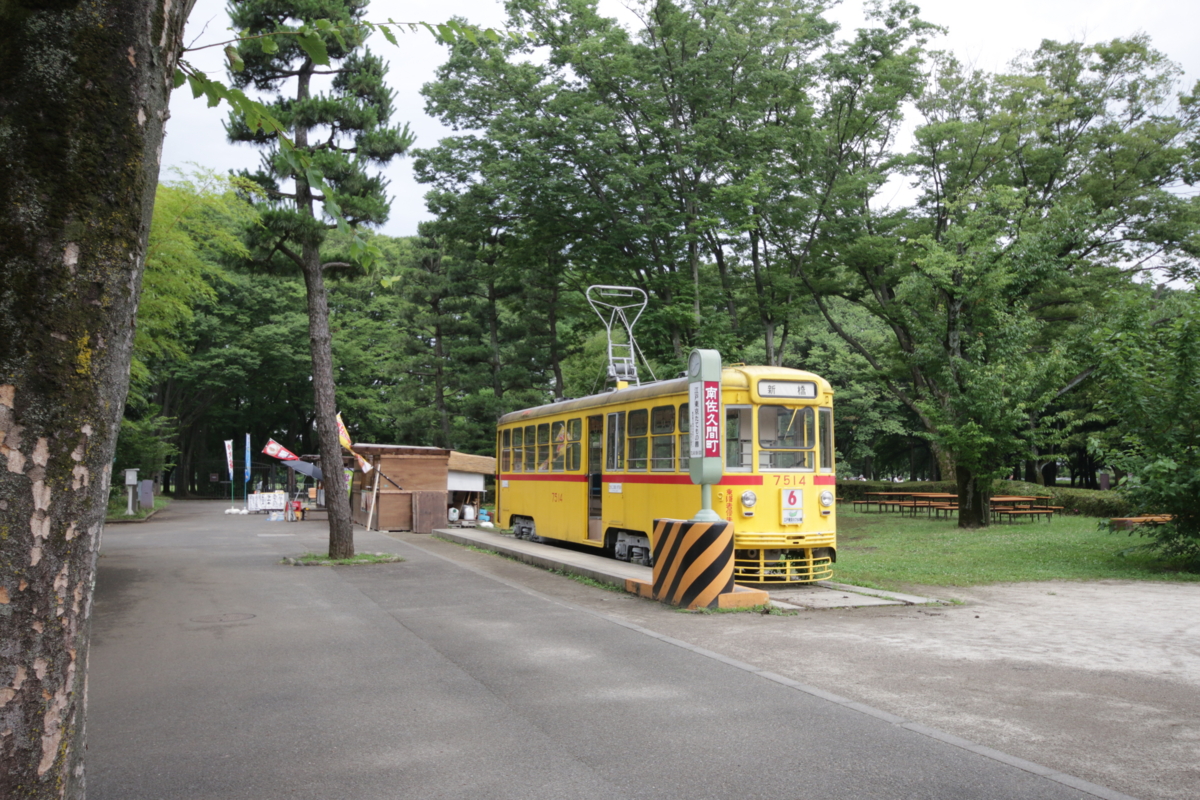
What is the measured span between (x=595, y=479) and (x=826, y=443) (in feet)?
15.1

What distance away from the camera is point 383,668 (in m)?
7.10

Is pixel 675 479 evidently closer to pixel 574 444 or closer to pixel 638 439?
pixel 638 439

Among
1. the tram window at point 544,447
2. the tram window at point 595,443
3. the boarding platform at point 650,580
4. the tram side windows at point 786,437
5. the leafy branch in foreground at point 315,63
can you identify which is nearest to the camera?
the leafy branch in foreground at point 315,63

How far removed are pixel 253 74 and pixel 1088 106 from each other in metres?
23.2

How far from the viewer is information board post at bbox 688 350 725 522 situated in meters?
10.3

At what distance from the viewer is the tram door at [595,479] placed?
50.3ft

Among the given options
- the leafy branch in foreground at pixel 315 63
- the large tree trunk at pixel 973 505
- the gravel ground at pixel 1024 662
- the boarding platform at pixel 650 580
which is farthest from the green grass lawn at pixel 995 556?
the leafy branch in foreground at pixel 315 63

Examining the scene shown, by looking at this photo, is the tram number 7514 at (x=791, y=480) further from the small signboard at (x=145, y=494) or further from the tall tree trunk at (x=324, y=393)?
the small signboard at (x=145, y=494)

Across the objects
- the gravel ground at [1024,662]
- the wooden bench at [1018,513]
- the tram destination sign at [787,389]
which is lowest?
the gravel ground at [1024,662]

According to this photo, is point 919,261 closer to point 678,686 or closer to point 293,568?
point 293,568

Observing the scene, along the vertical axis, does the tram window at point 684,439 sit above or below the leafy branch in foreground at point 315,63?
below

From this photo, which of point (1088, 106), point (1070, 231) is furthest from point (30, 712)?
point (1088, 106)

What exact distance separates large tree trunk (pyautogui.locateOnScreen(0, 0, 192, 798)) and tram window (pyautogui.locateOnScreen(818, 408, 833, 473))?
10757 millimetres

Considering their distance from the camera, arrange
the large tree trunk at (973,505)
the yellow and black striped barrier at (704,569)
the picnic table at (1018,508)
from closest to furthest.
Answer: the yellow and black striped barrier at (704,569) → the large tree trunk at (973,505) → the picnic table at (1018,508)
